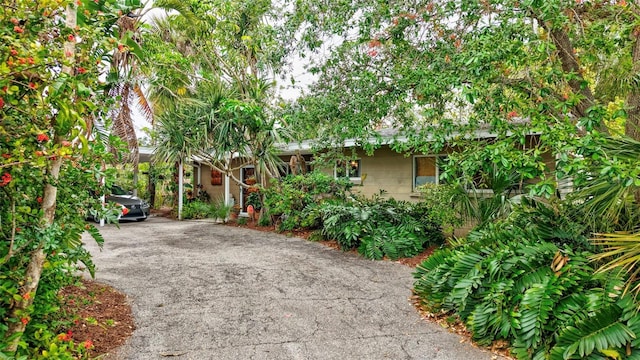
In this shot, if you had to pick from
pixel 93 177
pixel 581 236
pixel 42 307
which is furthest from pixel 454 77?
pixel 42 307

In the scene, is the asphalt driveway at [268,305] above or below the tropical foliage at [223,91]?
below

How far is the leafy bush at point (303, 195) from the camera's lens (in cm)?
938

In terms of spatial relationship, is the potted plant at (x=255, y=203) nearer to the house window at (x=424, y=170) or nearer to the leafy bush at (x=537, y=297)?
the house window at (x=424, y=170)

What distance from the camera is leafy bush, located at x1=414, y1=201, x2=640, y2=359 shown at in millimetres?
2861

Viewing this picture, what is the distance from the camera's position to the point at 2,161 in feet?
7.25

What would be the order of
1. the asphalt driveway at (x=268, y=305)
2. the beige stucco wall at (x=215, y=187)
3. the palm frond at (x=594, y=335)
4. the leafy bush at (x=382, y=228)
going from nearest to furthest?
the palm frond at (x=594, y=335) < the asphalt driveway at (x=268, y=305) < the leafy bush at (x=382, y=228) < the beige stucco wall at (x=215, y=187)

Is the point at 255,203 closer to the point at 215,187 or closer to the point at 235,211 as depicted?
the point at 235,211

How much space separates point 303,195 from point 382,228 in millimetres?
2620

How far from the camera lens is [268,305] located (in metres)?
4.44

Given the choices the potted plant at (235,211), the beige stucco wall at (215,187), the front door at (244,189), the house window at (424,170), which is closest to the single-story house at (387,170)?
the house window at (424,170)

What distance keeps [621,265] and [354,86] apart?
419 cm

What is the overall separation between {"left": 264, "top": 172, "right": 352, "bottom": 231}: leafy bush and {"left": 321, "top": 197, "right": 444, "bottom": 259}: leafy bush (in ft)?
3.16

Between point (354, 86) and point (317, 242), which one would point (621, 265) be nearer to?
point (354, 86)

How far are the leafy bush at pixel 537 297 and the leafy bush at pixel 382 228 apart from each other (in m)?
2.51
